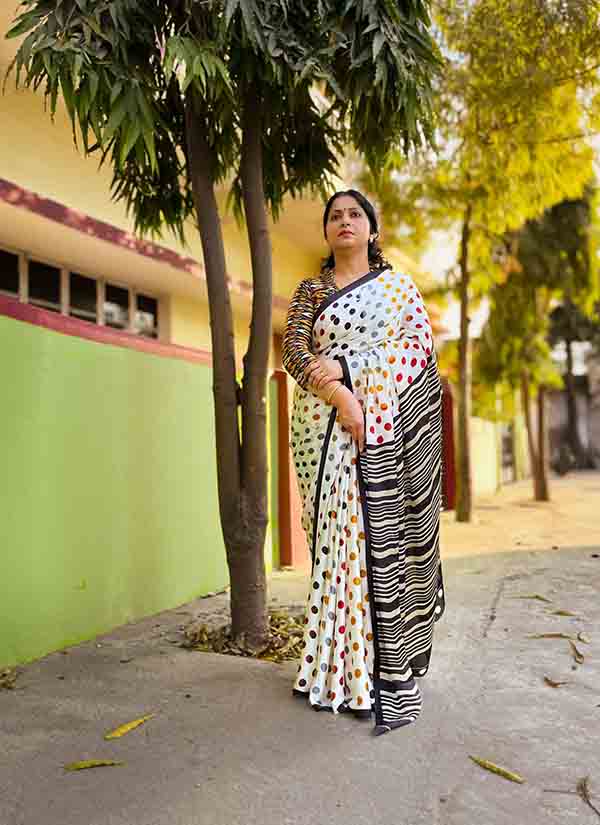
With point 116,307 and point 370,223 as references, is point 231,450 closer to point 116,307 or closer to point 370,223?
point 370,223

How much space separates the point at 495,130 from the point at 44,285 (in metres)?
4.68

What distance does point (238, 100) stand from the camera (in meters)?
3.68

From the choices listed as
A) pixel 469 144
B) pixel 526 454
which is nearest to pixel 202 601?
pixel 469 144

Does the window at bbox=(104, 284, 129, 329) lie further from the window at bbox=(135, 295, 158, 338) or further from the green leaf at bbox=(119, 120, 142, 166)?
the green leaf at bbox=(119, 120, 142, 166)

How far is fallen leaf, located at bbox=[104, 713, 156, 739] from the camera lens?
2615 mm

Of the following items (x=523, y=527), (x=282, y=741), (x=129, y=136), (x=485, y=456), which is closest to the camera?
(x=282, y=741)

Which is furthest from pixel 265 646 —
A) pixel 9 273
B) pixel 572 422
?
pixel 572 422

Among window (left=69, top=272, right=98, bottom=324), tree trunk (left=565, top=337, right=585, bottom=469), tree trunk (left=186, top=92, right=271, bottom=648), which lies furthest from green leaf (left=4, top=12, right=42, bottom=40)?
tree trunk (left=565, top=337, right=585, bottom=469)

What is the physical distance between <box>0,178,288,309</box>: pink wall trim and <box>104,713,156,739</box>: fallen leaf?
3327mm

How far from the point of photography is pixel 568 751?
248cm

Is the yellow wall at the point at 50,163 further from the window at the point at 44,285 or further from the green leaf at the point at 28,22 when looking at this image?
the green leaf at the point at 28,22

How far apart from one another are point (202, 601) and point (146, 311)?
4.40m

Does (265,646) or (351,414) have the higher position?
(351,414)

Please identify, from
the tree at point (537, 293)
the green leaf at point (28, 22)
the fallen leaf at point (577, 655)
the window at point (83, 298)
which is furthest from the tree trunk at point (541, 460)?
the green leaf at point (28, 22)
